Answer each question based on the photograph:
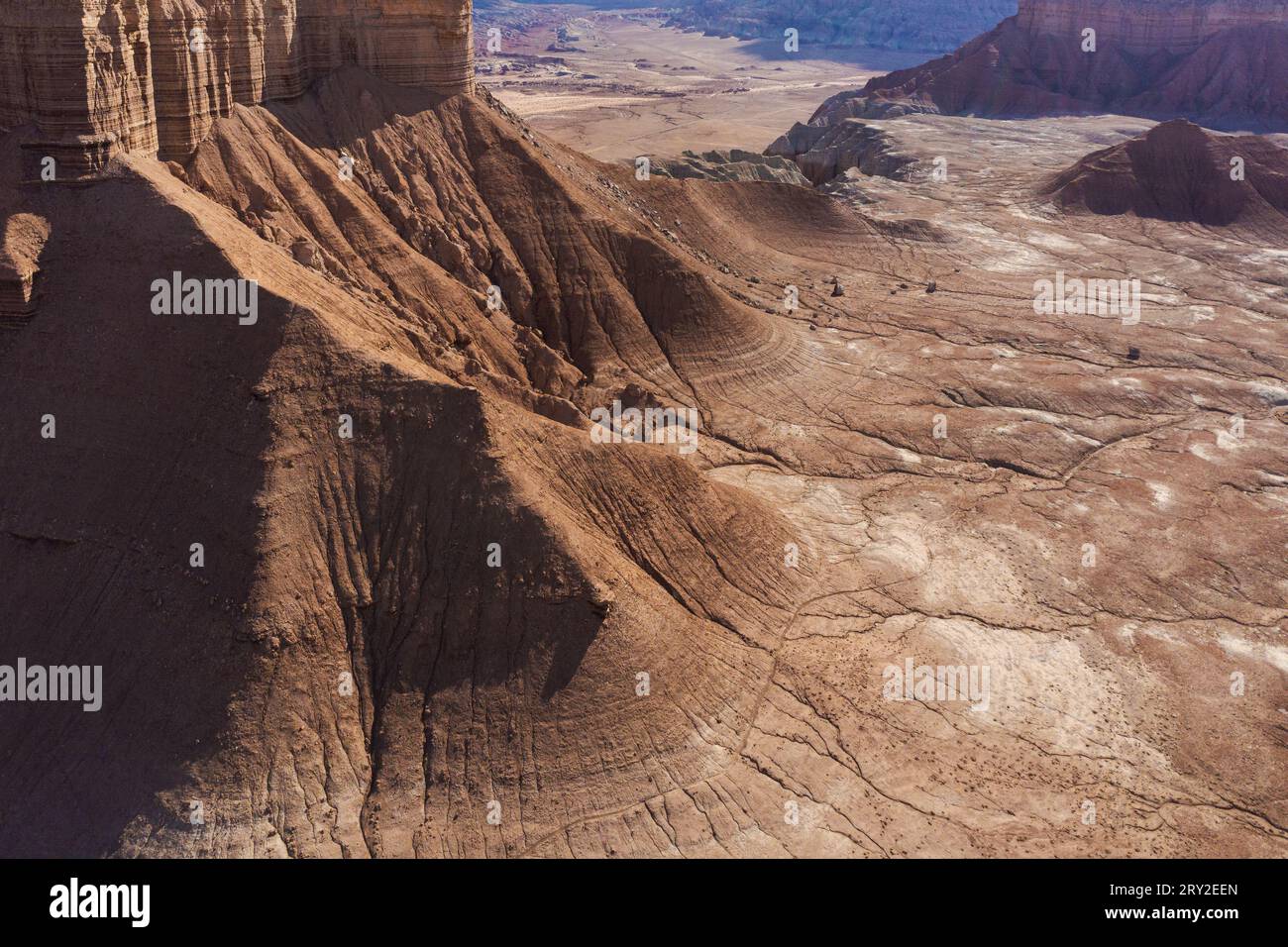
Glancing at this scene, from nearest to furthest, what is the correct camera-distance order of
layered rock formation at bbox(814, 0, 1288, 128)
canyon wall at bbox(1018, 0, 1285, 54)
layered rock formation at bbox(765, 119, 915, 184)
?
layered rock formation at bbox(765, 119, 915, 184) → layered rock formation at bbox(814, 0, 1288, 128) → canyon wall at bbox(1018, 0, 1285, 54)

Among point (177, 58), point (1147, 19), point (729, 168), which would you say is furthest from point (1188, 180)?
point (177, 58)

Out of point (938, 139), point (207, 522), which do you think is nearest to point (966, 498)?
point (207, 522)

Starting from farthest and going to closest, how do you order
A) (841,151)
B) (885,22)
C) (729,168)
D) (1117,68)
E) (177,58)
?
(885,22) < (1117,68) < (841,151) < (729,168) < (177,58)

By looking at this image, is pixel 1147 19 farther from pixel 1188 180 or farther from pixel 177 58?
pixel 177 58

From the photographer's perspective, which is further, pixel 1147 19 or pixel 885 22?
pixel 885 22

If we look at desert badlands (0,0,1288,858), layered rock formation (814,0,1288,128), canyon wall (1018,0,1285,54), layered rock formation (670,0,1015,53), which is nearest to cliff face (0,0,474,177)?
desert badlands (0,0,1288,858)

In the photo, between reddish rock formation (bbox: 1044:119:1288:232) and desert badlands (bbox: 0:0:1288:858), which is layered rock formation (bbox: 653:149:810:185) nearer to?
reddish rock formation (bbox: 1044:119:1288:232)

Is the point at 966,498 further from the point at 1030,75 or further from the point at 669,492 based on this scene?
the point at 1030,75
